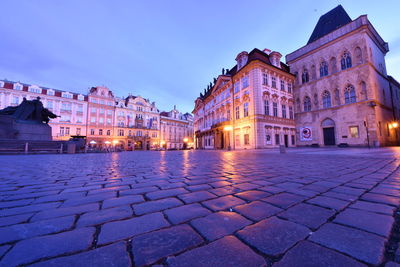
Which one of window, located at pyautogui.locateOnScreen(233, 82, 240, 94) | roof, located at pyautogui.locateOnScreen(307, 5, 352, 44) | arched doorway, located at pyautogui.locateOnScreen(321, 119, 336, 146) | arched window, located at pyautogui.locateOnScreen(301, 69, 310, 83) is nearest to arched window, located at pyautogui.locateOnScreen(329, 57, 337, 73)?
arched window, located at pyautogui.locateOnScreen(301, 69, 310, 83)

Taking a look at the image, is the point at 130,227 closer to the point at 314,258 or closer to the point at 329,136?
the point at 314,258

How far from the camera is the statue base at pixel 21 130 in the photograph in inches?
448

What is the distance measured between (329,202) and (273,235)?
1057 millimetres

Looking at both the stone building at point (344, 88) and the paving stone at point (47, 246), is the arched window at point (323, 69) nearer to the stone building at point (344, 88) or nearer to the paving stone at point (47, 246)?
the stone building at point (344, 88)

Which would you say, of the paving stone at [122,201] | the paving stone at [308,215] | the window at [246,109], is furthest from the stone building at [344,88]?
the paving stone at [122,201]

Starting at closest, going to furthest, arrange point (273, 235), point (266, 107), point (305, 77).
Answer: point (273, 235) < point (266, 107) < point (305, 77)

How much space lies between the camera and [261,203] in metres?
1.67

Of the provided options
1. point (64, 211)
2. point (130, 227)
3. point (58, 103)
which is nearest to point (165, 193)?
point (130, 227)

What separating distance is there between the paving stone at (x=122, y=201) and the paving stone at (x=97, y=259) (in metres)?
0.83

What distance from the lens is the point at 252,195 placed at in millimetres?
1943

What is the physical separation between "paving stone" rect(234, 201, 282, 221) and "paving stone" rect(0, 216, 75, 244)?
143cm

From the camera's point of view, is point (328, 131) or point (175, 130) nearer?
point (328, 131)

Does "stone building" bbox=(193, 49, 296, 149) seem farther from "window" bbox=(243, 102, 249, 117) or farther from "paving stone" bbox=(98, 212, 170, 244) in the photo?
"paving stone" bbox=(98, 212, 170, 244)

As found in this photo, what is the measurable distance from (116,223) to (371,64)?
26.4 metres
